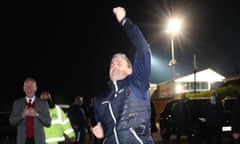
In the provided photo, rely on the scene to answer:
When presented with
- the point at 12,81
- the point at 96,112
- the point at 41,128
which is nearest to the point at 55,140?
the point at 41,128

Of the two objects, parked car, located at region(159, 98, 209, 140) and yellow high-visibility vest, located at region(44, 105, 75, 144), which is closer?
yellow high-visibility vest, located at region(44, 105, 75, 144)

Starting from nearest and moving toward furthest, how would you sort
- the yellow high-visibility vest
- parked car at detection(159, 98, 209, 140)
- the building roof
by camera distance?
the yellow high-visibility vest → parked car at detection(159, 98, 209, 140) → the building roof

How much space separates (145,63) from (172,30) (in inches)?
1148

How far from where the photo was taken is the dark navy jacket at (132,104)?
407 cm

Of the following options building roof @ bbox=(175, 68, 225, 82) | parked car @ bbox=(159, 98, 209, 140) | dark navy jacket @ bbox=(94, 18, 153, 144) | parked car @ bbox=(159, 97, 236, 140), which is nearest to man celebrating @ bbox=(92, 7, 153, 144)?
dark navy jacket @ bbox=(94, 18, 153, 144)

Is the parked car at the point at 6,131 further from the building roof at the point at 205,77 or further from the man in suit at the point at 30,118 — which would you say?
the building roof at the point at 205,77

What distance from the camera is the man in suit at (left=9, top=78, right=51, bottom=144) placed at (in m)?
7.32

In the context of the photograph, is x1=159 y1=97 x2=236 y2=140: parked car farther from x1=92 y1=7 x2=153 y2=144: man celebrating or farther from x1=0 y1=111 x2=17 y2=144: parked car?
x1=92 y1=7 x2=153 y2=144: man celebrating

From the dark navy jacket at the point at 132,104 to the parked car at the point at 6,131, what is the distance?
18.2ft

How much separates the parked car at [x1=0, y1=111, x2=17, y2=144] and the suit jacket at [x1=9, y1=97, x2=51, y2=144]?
80.4 inches

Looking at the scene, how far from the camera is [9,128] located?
468 inches

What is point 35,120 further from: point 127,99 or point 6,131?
point 6,131

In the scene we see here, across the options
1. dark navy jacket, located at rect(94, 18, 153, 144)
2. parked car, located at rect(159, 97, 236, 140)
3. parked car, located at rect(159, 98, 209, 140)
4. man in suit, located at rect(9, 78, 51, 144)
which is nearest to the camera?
dark navy jacket, located at rect(94, 18, 153, 144)

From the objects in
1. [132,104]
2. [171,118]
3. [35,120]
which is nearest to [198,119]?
[171,118]
